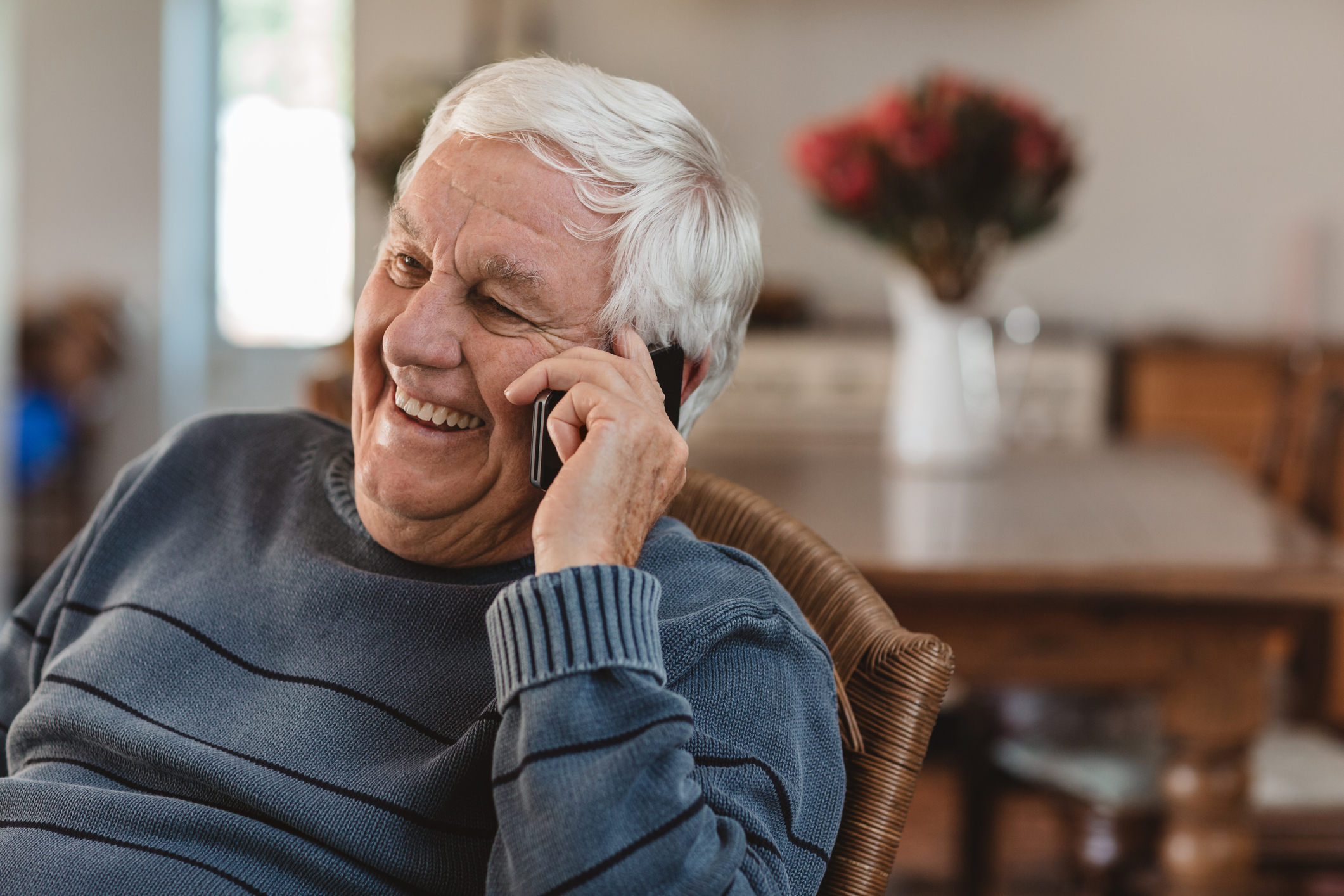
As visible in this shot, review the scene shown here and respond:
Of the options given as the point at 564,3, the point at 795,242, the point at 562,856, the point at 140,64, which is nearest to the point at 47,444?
the point at 140,64

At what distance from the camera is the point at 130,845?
0.90 meters

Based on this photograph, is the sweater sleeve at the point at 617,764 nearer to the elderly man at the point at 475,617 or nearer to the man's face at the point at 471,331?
the elderly man at the point at 475,617

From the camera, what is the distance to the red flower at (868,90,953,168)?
2.28m

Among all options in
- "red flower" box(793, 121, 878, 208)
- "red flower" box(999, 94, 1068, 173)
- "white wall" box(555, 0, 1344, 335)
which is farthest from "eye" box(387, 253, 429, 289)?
"white wall" box(555, 0, 1344, 335)

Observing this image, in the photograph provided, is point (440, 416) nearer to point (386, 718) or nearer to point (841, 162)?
point (386, 718)

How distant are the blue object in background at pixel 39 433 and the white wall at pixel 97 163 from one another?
0.27 m

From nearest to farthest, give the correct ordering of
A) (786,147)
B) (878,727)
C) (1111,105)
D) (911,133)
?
(878,727) < (911,133) < (786,147) < (1111,105)

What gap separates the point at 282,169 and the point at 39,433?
1437 millimetres

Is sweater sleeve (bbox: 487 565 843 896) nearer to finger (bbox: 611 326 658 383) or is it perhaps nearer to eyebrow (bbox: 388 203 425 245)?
finger (bbox: 611 326 658 383)

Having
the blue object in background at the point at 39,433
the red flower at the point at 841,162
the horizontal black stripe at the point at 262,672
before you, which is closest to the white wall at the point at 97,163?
the blue object in background at the point at 39,433

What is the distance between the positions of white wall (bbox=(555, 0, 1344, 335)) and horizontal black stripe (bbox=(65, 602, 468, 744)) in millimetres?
4022

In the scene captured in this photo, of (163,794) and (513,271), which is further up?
(513,271)

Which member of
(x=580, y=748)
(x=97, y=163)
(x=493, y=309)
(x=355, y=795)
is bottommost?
(x=355, y=795)

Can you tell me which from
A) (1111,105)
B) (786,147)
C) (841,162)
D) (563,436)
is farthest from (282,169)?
(563,436)
